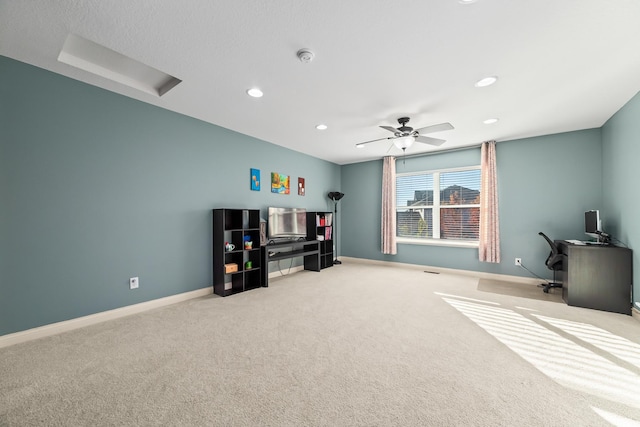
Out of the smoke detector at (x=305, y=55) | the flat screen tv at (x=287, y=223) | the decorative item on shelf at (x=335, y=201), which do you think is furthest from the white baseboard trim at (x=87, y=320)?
the decorative item on shelf at (x=335, y=201)

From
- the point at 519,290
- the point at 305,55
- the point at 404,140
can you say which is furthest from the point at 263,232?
the point at 519,290

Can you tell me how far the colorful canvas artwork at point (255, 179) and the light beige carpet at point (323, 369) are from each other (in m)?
2.08

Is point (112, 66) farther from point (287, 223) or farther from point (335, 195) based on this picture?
point (335, 195)

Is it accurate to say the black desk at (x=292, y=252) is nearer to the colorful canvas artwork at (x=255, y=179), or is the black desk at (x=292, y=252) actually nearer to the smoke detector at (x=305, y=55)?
the colorful canvas artwork at (x=255, y=179)

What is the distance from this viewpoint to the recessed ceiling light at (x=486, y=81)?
2.61 metres

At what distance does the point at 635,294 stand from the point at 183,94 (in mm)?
5774

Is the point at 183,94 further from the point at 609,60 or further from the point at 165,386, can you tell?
the point at 609,60

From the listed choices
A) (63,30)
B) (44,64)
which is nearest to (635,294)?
(63,30)

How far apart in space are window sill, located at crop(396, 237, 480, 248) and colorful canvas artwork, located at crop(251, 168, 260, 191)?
335cm

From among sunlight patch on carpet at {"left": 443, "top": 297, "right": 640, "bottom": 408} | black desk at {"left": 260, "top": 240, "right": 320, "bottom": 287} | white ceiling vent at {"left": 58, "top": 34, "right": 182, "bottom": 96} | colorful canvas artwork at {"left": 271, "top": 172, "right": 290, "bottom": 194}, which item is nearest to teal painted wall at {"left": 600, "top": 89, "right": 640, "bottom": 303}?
sunlight patch on carpet at {"left": 443, "top": 297, "right": 640, "bottom": 408}

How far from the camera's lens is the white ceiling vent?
Answer: 2439mm

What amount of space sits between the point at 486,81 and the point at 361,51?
1429 mm

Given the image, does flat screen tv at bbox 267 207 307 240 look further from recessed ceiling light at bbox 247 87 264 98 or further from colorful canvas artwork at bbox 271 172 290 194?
recessed ceiling light at bbox 247 87 264 98

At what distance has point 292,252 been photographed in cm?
515
